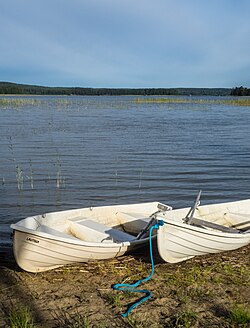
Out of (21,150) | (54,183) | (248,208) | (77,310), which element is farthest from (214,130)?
(77,310)

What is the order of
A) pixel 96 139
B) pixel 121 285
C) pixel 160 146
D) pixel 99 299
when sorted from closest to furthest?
1. pixel 99 299
2. pixel 121 285
3. pixel 160 146
4. pixel 96 139

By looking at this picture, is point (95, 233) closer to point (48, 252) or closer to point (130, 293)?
point (48, 252)

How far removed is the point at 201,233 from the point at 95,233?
1.69 m

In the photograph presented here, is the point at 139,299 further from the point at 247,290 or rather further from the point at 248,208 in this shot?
the point at 248,208

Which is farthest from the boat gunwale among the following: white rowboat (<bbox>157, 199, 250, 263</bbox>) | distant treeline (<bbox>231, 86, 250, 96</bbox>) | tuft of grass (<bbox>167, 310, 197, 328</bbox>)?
distant treeline (<bbox>231, 86, 250, 96</bbox>)

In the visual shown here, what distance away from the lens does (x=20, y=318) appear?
4.59 meters

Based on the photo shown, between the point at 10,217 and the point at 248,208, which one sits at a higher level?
the point at 248,208

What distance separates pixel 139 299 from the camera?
5293mm

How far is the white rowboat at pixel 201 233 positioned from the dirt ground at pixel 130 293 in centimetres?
22

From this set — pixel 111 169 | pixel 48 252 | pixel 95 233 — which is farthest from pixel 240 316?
pixel 111 169

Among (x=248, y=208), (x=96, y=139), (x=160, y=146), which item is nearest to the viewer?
(x=248, y=208)

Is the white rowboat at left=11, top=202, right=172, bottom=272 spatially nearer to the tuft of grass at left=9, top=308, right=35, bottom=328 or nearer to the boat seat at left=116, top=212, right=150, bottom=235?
the boat seat at left=116, top=212, right=150, bottom=235

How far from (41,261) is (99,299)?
1038 mm

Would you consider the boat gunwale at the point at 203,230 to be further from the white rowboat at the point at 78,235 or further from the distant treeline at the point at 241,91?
the distant treeline at the point at 241,91
